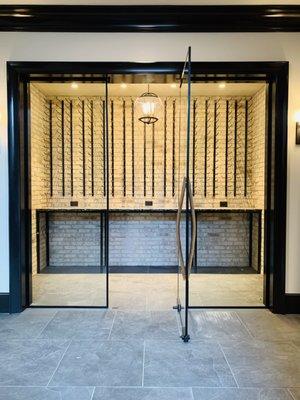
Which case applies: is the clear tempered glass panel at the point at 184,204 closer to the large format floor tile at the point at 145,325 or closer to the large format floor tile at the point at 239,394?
the large format floor tile at the point at 145,325

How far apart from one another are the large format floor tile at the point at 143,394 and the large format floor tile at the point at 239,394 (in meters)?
0.09

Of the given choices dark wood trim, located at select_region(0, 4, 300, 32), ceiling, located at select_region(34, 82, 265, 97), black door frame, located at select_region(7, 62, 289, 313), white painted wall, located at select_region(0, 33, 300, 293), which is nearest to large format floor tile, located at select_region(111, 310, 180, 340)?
black door frame, located at select_region(7, 62, 289, 313)

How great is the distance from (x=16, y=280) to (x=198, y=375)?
88.8 inches

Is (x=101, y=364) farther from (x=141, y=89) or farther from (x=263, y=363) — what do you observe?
(x=141, y=89)

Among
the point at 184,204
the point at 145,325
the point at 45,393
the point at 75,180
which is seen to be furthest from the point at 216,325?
the point at 75,180

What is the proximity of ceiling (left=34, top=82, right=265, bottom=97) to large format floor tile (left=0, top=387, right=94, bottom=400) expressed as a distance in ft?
14.1

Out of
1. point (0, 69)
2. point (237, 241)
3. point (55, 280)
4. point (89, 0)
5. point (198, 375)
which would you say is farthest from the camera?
point (237, 241)

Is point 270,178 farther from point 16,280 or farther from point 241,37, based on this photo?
point 16,280

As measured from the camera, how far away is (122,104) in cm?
599

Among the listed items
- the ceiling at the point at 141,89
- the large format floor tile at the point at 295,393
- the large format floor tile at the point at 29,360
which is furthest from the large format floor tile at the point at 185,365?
the ceiling at the point at 141,89

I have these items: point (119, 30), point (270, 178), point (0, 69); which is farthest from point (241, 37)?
point (0, 69)

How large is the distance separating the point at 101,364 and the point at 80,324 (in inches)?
33.2

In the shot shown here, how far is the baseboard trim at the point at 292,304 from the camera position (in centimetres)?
369

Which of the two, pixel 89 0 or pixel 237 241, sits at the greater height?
pixel 89 0
